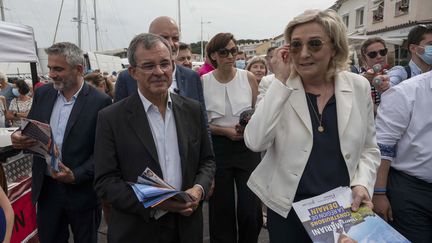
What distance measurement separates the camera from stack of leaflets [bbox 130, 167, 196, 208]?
1.69m

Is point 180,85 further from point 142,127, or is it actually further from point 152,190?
point 152,190

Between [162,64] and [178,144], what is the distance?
0.47m

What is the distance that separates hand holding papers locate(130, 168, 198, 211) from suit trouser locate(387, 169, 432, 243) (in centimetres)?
141

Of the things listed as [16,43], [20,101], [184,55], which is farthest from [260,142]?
[20,101]

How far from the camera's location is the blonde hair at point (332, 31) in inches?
68.8

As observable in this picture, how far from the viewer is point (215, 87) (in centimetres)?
321

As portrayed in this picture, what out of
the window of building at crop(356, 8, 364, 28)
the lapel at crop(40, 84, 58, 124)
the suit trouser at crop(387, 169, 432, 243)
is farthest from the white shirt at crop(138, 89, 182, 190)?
the window of building at crop(356, 8, 364, 28)

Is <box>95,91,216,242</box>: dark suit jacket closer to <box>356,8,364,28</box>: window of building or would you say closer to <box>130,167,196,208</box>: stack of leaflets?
<box>130,167,196,208</box>: stack of leaflets

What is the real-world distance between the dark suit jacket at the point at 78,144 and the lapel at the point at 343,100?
1.75m

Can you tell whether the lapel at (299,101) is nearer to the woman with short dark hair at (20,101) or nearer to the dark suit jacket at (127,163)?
the dark suit jacket at (127,163)

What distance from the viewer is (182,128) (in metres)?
2.02

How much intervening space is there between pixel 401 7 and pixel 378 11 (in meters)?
3.85

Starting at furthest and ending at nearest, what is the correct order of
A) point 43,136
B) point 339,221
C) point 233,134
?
point 233,134
point 43,136
point 339,221

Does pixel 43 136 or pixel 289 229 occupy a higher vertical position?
pixel 43 136
